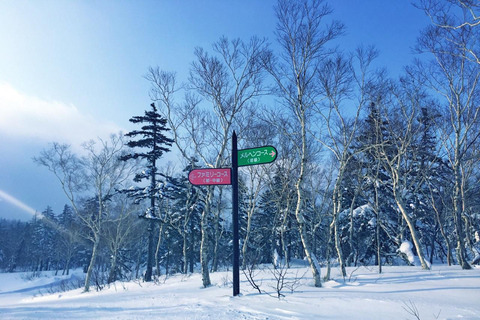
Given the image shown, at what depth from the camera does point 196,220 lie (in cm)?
2575

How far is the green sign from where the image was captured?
17.2ft

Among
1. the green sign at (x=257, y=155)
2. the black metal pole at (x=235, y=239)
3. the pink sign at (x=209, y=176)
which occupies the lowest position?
the black metal pole at (x=235, y=239)

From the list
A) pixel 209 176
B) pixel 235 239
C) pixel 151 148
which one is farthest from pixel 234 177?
pixel 151 148

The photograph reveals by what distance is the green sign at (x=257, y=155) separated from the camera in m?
5.24

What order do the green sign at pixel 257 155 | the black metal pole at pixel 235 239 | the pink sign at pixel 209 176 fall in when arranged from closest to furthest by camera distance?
the green sign at pixel 257 155
the black metal pole at pixel 235 239
the pink sign at pixel 209 176

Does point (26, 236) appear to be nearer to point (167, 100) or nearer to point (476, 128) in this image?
point (167, 100)

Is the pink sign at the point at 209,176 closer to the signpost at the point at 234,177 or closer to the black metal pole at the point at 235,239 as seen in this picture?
the signpost at the point at 234,177

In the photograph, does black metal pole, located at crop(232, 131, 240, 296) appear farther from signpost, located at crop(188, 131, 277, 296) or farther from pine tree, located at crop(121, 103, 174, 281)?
pine tree, located at crop(121, 103, 174, 281)

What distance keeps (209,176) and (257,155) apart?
114 centimetres

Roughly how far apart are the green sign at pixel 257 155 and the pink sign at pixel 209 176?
39 centimetres

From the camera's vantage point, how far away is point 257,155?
5.42 m

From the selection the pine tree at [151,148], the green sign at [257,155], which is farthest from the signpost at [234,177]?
the pine tree at [151,148]

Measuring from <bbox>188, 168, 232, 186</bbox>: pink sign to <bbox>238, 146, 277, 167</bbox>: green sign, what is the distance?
1.28 feet

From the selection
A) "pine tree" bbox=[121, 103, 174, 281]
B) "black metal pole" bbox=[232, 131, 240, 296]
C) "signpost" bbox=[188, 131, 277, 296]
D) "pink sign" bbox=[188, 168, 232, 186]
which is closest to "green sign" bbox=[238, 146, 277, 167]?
"signpost" bbox=[188, 131, 277, 296]
